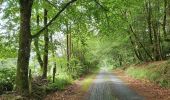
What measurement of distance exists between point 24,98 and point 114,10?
7.99 metres

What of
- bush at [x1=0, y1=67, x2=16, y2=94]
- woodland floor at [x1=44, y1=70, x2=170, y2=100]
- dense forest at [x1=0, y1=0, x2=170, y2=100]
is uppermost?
dense forest at [x1=0, y1=0, x2=170, y2=100]

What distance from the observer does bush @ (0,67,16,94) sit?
577 inches

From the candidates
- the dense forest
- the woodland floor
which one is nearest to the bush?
the dense forest

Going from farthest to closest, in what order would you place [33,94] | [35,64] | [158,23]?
[158,23]
[35,64]
[33,94]

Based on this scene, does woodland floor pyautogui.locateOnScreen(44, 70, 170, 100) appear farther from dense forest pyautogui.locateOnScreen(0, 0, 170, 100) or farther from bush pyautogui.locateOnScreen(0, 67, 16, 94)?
bush pyautogui.locateOnScreen(0, 67, 16, 94)

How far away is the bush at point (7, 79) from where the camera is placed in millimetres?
14645

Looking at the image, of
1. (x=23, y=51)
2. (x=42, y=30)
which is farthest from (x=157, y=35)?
(x=23, y=51)

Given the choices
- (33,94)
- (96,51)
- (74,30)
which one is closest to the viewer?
(33,94)

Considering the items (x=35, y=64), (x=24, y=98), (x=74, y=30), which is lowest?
(x=24, y=98)

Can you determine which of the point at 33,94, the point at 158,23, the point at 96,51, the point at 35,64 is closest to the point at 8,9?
the point at 33,94

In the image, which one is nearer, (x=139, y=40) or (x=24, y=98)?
(x=24, y=98)

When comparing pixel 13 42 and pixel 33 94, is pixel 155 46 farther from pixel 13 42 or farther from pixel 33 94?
pixel 33 94

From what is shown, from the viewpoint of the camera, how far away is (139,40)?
36562 millimetres

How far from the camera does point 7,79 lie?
15328mm
